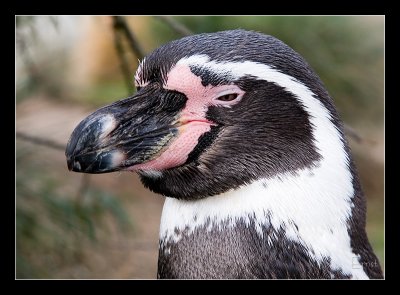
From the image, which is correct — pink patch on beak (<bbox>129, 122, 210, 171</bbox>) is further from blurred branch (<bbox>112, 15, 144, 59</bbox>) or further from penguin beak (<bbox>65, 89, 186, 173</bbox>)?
blurred branch (<bbox>112, 15, 144, 59</bbox>)

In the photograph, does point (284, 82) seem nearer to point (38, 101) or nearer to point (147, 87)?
point (147, 87)

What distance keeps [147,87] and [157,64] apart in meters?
0.07

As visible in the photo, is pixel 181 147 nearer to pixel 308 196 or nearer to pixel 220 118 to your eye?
pixel 220 118

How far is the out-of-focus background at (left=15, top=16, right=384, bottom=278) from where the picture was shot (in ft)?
15.7

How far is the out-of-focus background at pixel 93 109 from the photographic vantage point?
479cm

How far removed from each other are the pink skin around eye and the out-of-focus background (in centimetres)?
108

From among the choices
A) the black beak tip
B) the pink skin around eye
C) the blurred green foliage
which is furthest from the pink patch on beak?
the blurred green foliage

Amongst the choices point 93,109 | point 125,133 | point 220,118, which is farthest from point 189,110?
point 93,109

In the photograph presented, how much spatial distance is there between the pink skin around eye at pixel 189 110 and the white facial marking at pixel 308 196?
0.04 meters

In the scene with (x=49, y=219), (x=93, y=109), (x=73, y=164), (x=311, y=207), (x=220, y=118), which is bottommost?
(x=49, y=219)

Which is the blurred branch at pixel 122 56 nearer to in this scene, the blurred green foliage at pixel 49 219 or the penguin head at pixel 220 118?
the penguin head at pixel 220 118

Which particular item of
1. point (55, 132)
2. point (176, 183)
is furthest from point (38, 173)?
point (176, 183)

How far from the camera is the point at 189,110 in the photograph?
95.4 inches

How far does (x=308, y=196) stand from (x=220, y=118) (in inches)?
13.1
